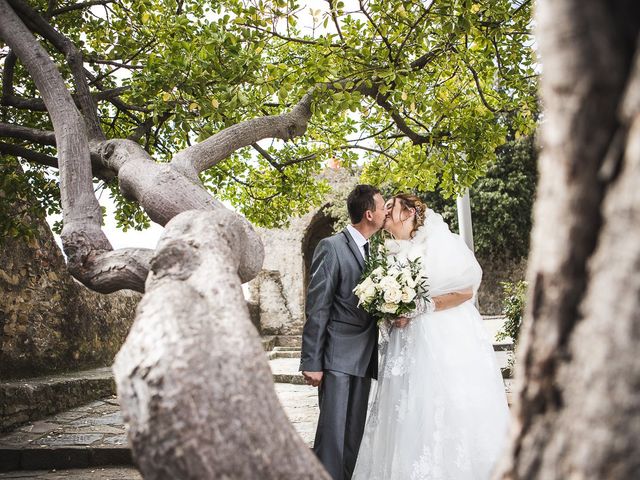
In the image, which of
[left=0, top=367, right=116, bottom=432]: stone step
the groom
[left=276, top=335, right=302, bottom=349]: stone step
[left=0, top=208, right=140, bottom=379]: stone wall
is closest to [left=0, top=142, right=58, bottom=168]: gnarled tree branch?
[left=0, top=208, right=140, bottom=379]: stone wall

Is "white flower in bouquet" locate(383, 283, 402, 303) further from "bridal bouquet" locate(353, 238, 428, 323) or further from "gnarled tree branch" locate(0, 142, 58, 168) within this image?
"gnarled tree branch" locate(0, 142, 58, 168)

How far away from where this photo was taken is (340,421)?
3.53 meters

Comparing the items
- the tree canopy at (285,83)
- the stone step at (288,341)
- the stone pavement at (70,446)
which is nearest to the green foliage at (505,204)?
the stone step at (288,341)

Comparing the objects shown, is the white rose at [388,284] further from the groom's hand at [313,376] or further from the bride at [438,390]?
the groom's hand at [313,376]

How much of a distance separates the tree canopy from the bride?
5.23 ft

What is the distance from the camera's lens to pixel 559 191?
795mm

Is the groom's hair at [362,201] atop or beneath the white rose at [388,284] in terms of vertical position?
atop

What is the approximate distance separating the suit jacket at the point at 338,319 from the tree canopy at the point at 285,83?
1089 mm

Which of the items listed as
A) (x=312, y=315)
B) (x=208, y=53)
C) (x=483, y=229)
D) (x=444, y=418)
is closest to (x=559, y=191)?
(x=312, y=315)

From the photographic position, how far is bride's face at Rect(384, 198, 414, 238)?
445cm

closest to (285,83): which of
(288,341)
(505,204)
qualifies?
(288,341)

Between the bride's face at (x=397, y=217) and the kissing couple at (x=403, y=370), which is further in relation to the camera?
the bride's face at (x=397, y=217)

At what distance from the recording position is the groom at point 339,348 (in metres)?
3.54

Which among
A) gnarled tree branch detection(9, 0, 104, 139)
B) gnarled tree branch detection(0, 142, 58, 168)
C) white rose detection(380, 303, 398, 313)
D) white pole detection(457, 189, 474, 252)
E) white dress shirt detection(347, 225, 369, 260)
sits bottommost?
white rose detection(380, 303, 398, 313)
